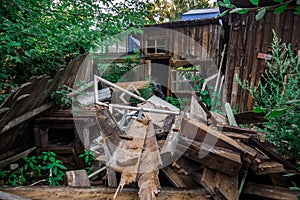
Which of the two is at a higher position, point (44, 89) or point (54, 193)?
point (44, 89)

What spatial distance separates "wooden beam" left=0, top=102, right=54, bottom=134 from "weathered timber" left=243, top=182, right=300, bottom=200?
2374 millimetres

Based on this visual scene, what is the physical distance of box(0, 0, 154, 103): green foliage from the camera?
228 cm

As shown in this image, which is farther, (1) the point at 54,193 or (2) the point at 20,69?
(2) the point at 20,69

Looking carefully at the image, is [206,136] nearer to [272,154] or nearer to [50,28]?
[272,154]

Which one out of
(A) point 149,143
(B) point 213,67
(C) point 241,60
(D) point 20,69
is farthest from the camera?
(B) point 213,67

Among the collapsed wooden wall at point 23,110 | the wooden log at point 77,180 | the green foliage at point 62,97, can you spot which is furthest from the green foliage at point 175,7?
the wooden log at point 77,180

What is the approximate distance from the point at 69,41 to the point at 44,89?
0.73 m

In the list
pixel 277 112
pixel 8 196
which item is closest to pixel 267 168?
pixel 277 112

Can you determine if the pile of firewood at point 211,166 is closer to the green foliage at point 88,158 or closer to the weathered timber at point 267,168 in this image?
the weathered timber at point 267,168

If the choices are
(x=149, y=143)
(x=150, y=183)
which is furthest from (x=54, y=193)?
(x=149, y=143)

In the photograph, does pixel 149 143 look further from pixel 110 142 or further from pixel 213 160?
pixel 213 160

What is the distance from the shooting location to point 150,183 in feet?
4.61

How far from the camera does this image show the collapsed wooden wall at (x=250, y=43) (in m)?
4.56

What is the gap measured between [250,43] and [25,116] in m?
5.07
